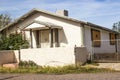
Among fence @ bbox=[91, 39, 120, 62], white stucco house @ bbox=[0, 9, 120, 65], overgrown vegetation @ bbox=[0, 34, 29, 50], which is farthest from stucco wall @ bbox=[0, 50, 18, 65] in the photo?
fence @ bbox=[91, 39, 120, 62]

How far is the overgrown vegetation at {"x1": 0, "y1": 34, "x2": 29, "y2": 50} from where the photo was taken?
29328 mm

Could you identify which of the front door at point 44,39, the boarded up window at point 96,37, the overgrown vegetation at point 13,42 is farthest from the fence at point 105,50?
the overgrown vegetation at point 13,42

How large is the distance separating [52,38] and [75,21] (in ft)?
9.46

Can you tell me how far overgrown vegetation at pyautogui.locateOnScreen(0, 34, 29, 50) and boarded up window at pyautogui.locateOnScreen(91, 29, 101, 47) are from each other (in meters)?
6.62

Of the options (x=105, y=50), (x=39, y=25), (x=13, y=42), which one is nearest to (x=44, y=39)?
(x=39, y=25)

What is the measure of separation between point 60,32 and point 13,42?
5.16 meters

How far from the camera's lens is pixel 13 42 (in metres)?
30.2

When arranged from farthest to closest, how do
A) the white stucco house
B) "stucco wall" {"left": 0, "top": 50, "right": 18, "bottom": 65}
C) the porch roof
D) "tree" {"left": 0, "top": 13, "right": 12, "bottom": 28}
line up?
"tree" {"left": 0, "top": 13, "right": 12, "bottom": 28} < the porch roof < the white stucco house < "stucco wall" {"left": 0, "top": 50, "right": 18, "bottom": 65}

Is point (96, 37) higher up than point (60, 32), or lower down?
lower down

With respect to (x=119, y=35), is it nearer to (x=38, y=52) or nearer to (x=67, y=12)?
(x=67, y=12)

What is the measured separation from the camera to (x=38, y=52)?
82.1 ft

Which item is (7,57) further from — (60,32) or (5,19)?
(5,19)

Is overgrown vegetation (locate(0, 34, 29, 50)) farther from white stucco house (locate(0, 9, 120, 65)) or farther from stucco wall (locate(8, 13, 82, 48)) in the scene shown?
stucco wall (locate(8, 13, 82, 48))

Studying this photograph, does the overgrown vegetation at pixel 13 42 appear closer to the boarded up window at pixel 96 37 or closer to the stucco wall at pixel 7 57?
the stucco wall at pixel 7 57
